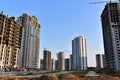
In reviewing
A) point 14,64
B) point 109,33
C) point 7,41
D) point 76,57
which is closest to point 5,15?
point 7,41

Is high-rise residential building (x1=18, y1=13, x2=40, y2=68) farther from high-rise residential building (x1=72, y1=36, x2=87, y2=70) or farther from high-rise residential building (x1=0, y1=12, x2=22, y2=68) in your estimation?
high-rise residential building (x1=72, y1=36, x2=87, y2=70)

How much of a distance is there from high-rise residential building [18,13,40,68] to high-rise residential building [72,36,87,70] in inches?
1575

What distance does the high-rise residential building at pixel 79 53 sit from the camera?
162025mm

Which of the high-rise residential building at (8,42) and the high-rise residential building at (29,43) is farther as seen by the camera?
the high-rise residential building at (29,43)

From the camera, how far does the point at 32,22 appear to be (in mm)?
150500

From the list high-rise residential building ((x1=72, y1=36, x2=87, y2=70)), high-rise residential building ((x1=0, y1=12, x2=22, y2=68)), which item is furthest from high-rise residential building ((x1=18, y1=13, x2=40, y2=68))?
high-rise residential building ((x1=72, y1=36, x2=87, y2=70))

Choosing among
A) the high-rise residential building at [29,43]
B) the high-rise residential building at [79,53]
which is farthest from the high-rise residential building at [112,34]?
the high-rise residential building at [29,43]

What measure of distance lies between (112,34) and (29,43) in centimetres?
6451

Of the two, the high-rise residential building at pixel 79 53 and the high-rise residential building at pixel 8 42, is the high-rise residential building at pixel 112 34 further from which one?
the high-rise residential building at pixel 8 42

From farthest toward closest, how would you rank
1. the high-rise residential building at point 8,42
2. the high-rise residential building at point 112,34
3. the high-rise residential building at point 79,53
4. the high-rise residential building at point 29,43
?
the high-rise residential building at point 79,53, the high-rise residential building at point 29,43, the high-rise residential building at point 112,34, the high-rise residential building at point 8,42

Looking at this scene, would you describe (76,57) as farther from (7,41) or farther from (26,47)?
(7,41)

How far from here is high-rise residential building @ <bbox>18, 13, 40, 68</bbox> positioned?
132725 millimetres

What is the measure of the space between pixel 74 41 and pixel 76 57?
18925 mm

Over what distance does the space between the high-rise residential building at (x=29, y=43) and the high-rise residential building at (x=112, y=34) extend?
5821cm
